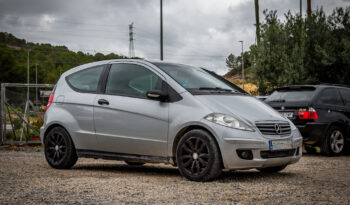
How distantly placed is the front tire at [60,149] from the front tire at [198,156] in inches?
91.5

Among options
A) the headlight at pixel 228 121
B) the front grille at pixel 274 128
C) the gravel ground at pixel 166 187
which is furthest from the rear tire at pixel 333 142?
the headlight at pixel 228 121

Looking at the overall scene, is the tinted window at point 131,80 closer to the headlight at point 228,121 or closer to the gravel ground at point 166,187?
the headlight at point 228,121

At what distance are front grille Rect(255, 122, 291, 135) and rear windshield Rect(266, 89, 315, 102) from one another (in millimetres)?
4625

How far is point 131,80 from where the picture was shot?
774cm

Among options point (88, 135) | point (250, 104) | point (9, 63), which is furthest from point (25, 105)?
point (9, 63)

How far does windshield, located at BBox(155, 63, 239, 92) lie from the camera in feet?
24.1

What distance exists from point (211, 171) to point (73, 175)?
89.8 inches

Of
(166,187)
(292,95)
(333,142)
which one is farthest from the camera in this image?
(292,95)

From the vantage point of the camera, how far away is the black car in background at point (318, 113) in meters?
11.3

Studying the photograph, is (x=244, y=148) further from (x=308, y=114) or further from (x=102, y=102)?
(x=308, y=114)

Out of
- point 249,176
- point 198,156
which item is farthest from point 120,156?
point 249,176

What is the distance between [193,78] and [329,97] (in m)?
5.58

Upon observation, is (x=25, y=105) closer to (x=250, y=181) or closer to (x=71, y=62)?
(x=250, y=181)

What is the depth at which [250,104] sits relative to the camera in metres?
7.22
